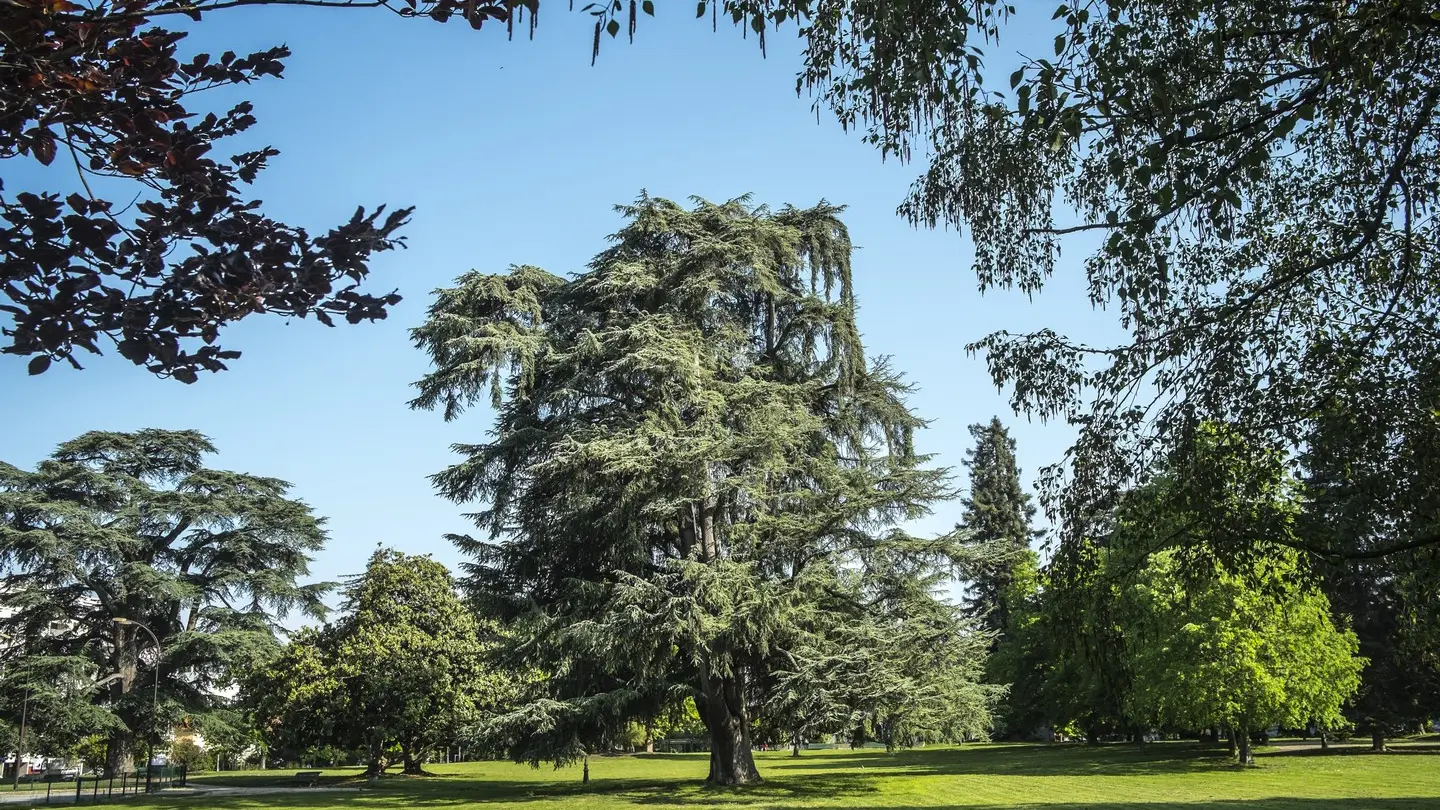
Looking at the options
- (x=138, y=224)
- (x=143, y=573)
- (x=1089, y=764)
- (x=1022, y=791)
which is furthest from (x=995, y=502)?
(x=138, y=224)

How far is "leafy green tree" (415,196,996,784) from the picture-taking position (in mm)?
21234

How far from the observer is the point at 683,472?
2155 cm

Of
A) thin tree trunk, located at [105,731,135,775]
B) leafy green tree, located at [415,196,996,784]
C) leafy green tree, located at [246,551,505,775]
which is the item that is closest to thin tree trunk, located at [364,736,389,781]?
leafy green tree, located at [246,551,505,775]

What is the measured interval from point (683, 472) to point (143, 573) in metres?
25.3

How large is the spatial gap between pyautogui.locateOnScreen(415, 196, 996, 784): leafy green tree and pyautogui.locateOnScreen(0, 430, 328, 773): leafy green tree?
→ 17.7 m

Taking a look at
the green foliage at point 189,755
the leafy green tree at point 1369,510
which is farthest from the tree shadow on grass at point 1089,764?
the green foliage at point 189,755

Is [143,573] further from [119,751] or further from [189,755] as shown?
[189,755]

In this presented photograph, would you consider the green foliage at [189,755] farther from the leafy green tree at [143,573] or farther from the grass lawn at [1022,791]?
the grass lawn at [1022,791]

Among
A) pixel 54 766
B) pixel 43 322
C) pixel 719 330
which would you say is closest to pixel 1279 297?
pixel 43 322

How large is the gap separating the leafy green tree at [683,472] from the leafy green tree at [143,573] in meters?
17.7

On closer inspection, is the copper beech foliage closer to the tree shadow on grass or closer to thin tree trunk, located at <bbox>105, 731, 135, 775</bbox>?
the tree shadow on grass

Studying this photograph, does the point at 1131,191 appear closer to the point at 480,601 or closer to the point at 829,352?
the point at 829,352

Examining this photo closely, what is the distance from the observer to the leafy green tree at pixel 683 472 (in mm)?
21234

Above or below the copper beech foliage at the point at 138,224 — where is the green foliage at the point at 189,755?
below
